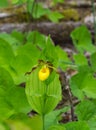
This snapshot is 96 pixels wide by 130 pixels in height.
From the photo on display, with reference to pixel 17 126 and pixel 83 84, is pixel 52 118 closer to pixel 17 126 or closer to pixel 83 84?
pixel 83 84

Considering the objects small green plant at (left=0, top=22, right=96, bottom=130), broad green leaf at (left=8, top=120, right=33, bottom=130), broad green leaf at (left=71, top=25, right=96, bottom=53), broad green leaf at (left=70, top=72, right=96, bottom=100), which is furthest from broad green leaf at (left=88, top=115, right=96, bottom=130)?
broad green leaf at (left=71, top=25, right=96, bottom=53)

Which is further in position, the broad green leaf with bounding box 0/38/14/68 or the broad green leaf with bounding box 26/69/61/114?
the broad green leaf with bounding box 0/38/14/68

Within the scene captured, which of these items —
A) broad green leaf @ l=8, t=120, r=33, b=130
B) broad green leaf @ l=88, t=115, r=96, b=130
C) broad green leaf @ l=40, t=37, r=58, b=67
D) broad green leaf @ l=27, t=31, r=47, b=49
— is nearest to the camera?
broad green leaf @ l=8, t=120, r=33, b=130

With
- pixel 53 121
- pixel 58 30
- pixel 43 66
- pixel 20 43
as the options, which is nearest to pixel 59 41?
pixel 58 30

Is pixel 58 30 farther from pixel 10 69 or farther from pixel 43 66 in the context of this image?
pixel 43 66

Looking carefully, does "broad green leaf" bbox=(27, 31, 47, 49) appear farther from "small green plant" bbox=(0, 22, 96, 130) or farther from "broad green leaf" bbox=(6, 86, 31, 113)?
"broad green leaf" bbox=(6, 86, 31, 113)

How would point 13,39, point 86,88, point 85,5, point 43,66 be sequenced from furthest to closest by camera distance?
point 85,5
point 13,39
point 86,88
point 43,66
